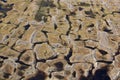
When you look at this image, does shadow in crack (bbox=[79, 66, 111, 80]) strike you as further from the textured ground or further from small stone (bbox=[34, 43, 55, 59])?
small stone (bbox=[34, 43, 55, 59])

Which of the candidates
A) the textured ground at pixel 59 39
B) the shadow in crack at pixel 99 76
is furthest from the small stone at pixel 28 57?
the shadow in crack at pixel 99 76

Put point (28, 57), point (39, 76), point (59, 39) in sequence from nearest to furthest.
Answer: point (39, 76) < point (28, 57) < point (59, 39)

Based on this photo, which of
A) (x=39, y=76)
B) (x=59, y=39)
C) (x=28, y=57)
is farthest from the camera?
(x=59, y=39)

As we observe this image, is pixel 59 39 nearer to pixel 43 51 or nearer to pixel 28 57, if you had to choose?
pixel 43 51

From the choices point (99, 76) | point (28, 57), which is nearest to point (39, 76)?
point (28, 57)

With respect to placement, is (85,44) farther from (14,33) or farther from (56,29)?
(14,33)

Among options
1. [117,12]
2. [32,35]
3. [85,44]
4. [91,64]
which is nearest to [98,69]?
[91,64]

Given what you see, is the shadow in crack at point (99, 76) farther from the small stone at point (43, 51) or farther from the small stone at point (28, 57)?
the small stone at point (28, 57)

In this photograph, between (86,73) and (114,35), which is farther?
(114,35)
